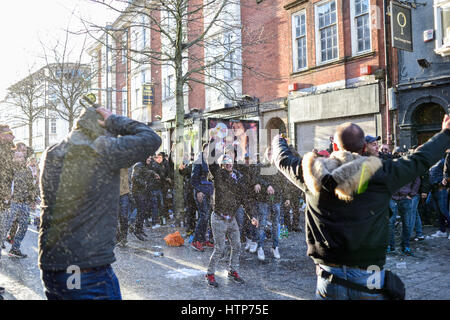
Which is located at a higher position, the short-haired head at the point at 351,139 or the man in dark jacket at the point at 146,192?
the short-haired head at the point at 351,139

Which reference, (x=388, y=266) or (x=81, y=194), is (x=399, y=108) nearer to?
(x=388, y=266)

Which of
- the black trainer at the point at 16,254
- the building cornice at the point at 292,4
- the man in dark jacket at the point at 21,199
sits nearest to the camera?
the man in dark jacket at the point at 21,199

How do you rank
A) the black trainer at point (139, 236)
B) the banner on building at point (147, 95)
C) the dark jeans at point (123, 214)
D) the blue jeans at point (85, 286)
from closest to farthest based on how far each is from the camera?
the blue jeans at point (85, 286) → the dark jeans at point (123, 214) → the black trainer at point (139, 236) → the banner on building at point (147, 95)

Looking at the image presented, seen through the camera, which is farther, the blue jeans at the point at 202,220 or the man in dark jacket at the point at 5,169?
the blue jeans at the point at 202,220

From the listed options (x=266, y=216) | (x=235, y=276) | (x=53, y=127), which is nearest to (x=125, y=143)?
(x=235, y=276)

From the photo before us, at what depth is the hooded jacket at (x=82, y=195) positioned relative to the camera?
250 centimetres

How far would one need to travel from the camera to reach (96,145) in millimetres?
2549

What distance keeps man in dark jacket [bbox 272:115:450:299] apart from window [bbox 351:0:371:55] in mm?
12191

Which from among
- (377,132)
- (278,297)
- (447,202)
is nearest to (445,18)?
(377,132)

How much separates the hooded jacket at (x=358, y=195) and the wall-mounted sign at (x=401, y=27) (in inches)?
406

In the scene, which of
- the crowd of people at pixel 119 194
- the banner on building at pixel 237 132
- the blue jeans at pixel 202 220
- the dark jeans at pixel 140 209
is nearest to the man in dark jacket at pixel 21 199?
the dark jeans at pixel 140 209

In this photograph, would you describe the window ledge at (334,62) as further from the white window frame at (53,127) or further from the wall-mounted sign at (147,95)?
the white window frame at (53,127)

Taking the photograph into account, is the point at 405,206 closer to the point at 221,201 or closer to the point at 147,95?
the point at 221,201

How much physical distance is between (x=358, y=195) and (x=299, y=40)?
48.1ft
